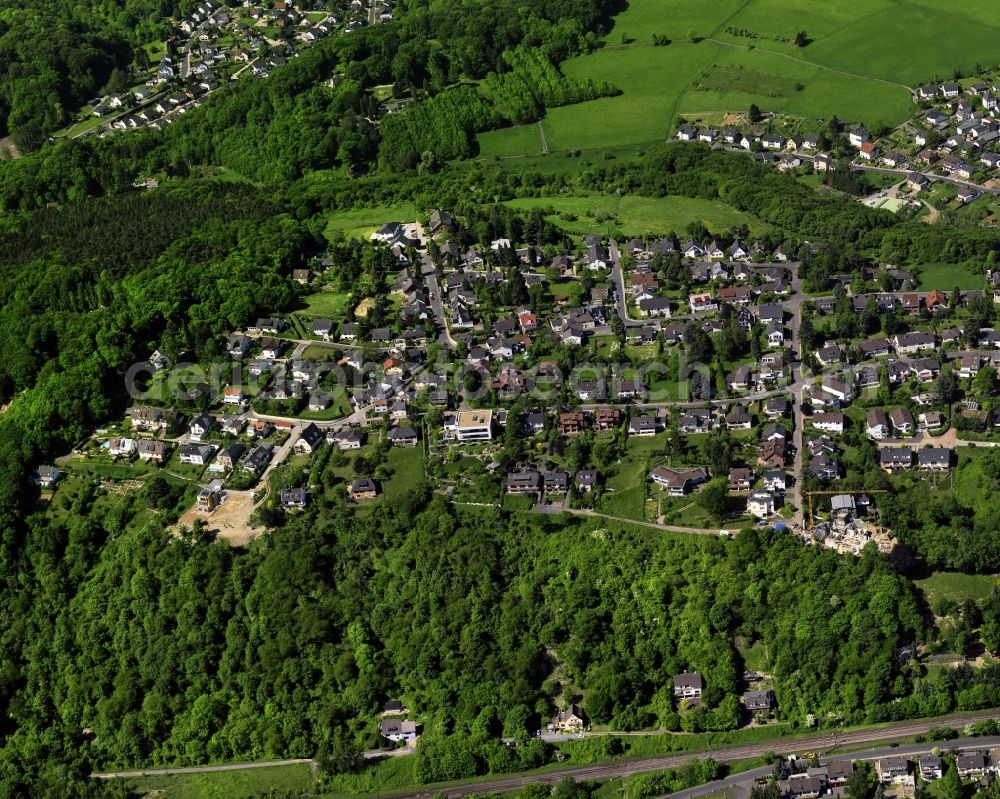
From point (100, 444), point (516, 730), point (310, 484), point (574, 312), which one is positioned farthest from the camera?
point (574, 312)

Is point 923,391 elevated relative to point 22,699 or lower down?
elevated

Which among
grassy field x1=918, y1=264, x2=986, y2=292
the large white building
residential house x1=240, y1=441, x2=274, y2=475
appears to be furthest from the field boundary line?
residential house x1=240, y1=441, x2=274, y2=475

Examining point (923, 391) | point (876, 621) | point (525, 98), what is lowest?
point (876, 621)

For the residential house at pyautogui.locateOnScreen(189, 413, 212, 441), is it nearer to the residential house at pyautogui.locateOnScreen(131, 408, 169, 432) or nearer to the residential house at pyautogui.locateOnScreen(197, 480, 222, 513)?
the residential house at pyautogui.locateOnScreen(131, 408, 169, 432)

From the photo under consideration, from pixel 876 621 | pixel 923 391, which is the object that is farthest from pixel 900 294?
pixel 876 621

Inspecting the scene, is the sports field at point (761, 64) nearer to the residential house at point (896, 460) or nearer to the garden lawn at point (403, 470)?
the garden lawn at point (403, 470)

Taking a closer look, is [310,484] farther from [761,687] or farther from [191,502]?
[761,687]

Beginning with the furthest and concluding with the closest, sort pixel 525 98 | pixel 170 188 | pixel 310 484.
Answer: pixel 525 98
pixel 170 188
pixel 310 484
